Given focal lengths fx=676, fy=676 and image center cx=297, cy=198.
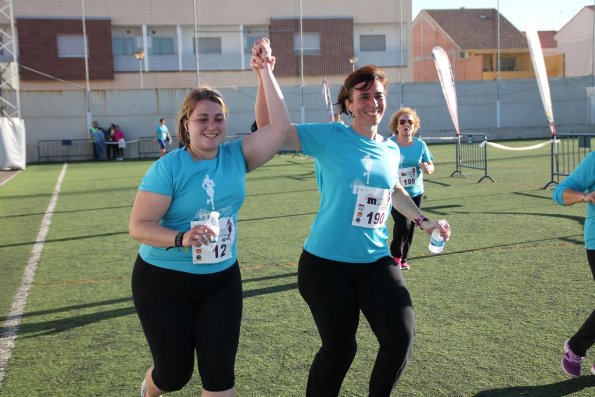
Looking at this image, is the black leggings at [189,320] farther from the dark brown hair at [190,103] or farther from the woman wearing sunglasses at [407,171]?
the woman wearing sunglasses at [407,171]

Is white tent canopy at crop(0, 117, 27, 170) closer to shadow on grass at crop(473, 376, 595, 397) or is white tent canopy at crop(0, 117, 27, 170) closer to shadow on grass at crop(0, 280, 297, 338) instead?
shadow on grass at crop(0, 280, 297, 338)

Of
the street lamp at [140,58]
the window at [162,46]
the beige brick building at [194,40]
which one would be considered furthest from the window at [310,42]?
the street lamp at [140,58]

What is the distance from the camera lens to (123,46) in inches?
1532

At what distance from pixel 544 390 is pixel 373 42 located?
3780 cm

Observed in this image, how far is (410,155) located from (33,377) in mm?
5049

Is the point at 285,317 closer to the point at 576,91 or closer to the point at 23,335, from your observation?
the point at 23,335

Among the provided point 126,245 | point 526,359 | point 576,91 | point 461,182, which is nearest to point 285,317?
point 526,359

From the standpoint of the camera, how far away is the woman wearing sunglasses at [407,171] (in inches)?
298

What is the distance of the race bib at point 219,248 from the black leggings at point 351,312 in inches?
21.9

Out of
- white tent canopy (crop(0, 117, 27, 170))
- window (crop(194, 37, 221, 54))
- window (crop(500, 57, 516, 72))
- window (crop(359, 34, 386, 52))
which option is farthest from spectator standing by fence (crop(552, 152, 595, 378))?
window (crop(500, 57, 516, 72))

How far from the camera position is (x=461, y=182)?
1706 cm

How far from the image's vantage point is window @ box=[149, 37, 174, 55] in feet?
→ 127

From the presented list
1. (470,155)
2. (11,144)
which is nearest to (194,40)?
(11,144)

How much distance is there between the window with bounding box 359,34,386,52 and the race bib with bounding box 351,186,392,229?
1486 inches
